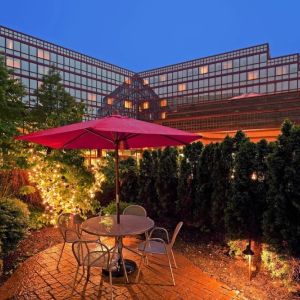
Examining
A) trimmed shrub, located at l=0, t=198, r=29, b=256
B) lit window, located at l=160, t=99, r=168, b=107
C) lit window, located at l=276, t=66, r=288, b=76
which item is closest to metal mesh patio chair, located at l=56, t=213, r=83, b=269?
trimmed shrub, located at l=0, t=198, r=29, b=256

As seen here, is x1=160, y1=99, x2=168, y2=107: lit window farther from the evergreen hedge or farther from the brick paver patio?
the brick paver patio

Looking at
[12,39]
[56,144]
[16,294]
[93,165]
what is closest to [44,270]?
[16,294]

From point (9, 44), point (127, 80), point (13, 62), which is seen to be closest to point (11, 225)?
point (13, 62)

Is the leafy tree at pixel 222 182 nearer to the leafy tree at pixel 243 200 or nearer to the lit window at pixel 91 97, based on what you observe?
the leafy tree at pixel 243 200

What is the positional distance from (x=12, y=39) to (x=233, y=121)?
1172 inches

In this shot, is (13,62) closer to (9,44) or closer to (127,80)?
(9,44)

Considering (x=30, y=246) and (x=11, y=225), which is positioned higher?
(x=11, y=225)

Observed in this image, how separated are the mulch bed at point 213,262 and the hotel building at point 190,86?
2282 cm

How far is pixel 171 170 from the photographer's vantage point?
8.03 meters

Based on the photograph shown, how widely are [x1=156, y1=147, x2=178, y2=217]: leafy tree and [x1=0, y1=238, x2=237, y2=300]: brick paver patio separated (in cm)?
277

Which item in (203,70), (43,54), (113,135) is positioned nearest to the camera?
(113,135)

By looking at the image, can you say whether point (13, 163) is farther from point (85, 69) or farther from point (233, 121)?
point (85, 69)

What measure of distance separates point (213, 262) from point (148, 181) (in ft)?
11.0

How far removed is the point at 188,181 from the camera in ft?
24.8
